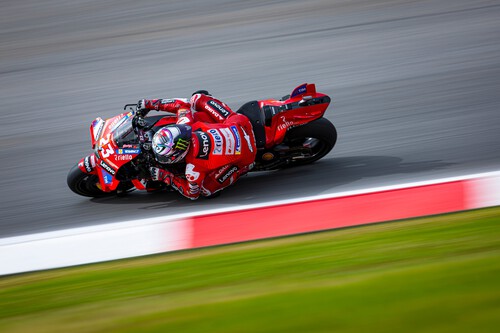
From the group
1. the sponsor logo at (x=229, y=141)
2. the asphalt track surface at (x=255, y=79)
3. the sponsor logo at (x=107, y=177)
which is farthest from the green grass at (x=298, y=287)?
the asphalt track surface at (x=255, y=79)

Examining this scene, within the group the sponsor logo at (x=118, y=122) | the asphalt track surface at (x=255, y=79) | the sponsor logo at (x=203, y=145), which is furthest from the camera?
the asphalt track surface at (x=255, y=79)

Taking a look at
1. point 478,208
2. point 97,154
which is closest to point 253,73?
point 97,154

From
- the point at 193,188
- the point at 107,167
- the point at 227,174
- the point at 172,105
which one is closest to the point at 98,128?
the point at 107,167

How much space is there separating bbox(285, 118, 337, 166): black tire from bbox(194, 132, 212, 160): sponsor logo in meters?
1.00

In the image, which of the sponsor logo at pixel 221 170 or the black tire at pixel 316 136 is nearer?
the sponsor logo at pixel 221 170

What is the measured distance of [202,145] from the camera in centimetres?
681

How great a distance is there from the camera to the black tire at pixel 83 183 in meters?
7.39

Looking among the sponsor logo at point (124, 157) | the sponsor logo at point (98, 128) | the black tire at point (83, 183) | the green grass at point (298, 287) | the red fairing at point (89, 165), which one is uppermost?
the sponsor logo at point (98, 128)

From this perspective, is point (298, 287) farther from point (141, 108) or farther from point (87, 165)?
point (87, 165)

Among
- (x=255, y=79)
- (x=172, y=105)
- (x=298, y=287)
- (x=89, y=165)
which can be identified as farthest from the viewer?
Answer: (x=255, y=79)

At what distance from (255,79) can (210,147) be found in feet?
11.5

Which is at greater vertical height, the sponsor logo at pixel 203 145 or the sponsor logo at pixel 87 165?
the sponsor logo at pixel 203 145

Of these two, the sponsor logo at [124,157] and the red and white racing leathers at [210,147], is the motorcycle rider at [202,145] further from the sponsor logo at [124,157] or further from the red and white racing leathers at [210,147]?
the sponsor logo at [124,157]

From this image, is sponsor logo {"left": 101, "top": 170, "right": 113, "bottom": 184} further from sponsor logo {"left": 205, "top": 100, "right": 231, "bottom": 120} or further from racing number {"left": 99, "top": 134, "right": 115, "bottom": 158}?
sponsor logo {"left": 205, "top": 100, "right": 231, "bottom": 120}
